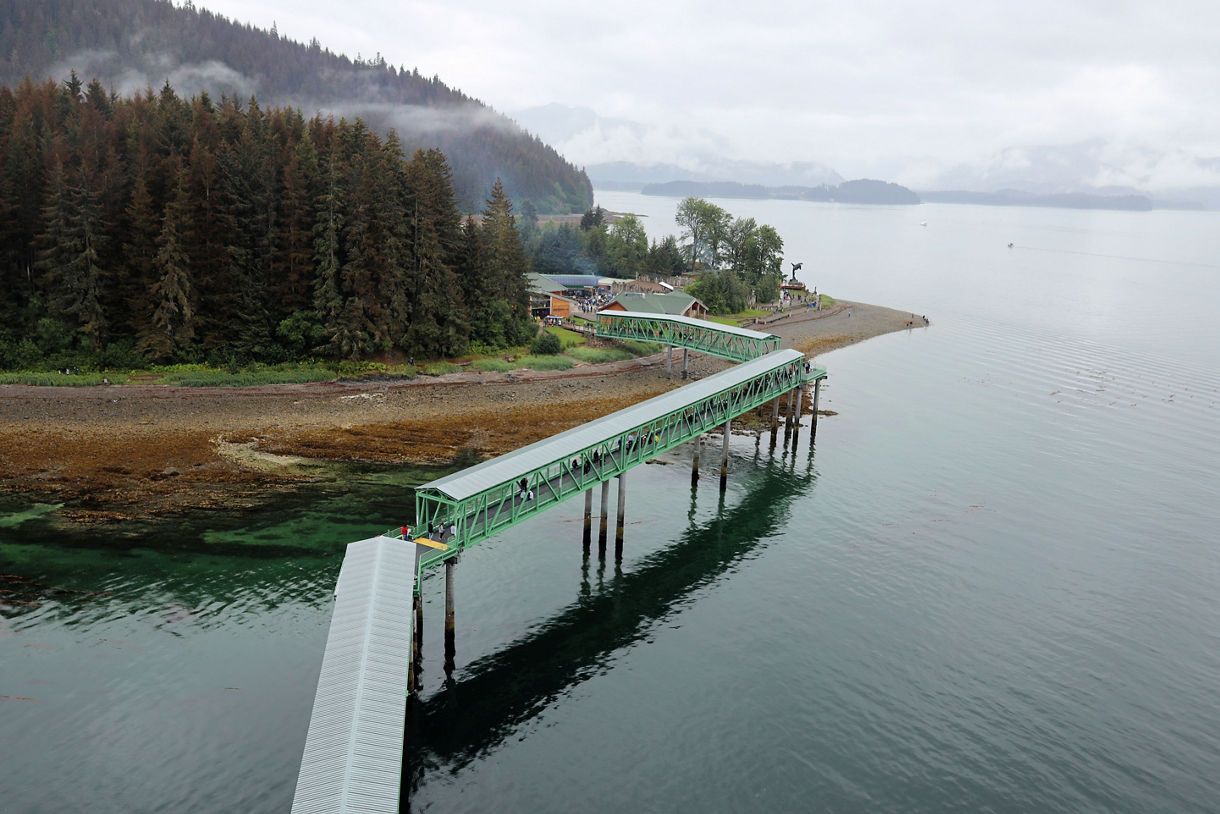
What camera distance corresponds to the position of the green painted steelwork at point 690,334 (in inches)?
3132

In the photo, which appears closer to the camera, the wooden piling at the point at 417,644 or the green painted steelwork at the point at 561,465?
the wooden piling at the point at 417,644

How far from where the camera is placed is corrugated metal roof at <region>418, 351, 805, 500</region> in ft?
117

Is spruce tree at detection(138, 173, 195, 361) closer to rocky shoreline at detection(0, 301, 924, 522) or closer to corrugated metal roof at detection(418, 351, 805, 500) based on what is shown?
rocky shoreline at detection(0, 301, 924, 522)

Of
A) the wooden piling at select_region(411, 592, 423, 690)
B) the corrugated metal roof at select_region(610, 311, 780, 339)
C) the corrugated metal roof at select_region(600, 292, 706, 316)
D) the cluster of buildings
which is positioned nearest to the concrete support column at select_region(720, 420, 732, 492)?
the corrugated metal roof at select_region(610, 311, 780, 339)

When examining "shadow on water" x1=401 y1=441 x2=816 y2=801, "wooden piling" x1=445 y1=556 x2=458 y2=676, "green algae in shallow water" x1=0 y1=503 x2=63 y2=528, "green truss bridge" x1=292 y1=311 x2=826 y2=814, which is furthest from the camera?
"green algae in shallow water" x1=0 y1=503 x2=63 y2=528

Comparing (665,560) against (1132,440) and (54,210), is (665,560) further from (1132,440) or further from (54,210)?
(54,210)

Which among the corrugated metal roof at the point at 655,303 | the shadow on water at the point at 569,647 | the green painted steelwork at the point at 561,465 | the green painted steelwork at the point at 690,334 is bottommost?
the shadow on water at the point at 569,647

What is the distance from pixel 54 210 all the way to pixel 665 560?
195 ft

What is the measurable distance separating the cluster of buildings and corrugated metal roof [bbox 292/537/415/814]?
67.8 metres

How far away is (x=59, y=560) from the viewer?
133 feet

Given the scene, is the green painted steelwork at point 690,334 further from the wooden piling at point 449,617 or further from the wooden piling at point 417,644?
the wooden piling at point 417,644

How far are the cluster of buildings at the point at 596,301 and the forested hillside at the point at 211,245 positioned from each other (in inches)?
893

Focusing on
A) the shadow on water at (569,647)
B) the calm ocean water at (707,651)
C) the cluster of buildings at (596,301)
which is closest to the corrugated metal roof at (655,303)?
the cluster of buildings at (596,301)

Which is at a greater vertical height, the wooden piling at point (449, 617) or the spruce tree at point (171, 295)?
the spruce tree at point (171, 295)
